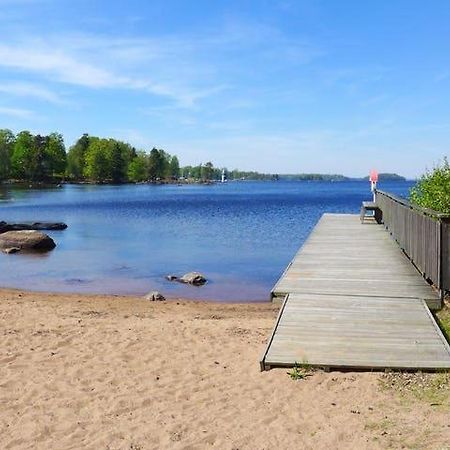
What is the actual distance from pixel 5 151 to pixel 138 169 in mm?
44368

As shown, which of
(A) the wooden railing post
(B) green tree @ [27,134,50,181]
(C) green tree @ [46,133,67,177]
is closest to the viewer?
(A) the wooden railing post

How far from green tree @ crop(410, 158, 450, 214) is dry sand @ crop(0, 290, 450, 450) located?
6165 mm

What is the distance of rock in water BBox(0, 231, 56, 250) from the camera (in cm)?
2345

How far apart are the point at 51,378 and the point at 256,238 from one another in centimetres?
2177

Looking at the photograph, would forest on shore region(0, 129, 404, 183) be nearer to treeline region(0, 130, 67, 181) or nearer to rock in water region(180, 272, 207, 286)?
treeline region(0, 130, 67, 181)

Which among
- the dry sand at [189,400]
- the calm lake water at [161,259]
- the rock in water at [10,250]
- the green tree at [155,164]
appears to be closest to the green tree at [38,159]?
the green tree at [155,164]

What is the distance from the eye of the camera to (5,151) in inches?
4291

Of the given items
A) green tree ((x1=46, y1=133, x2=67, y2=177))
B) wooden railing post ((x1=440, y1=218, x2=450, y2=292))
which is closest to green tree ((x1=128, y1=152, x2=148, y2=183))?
green tree ((x1=46, y1=133, x2=67, y2=177))

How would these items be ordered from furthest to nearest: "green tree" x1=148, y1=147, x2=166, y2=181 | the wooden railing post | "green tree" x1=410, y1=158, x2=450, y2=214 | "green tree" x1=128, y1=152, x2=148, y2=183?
"green tree" x1=148, y1=147, x2=166, y2=181 → "green tree" x1=128, y1=152, x2=148, y2=183 → "green tree" x1=410, y1=158, x2=450, y2=214 → the wooden railing post

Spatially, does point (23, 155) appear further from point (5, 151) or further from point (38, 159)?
point (5, 151)

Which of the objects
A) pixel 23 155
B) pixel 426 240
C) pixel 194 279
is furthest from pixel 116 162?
pixel 426 240

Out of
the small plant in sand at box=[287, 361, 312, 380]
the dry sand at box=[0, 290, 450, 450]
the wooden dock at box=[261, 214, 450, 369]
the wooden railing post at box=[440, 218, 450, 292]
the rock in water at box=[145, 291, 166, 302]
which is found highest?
the wooden railing post at box=[440, 218, 450, 292]

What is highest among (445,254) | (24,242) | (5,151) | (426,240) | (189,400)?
(5,151)

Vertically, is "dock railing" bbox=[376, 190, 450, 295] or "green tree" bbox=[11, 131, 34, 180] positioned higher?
"green tree" bbox=[11, 131, 34, 180]
